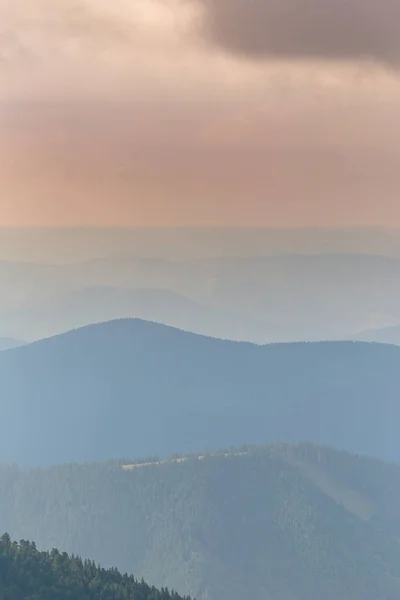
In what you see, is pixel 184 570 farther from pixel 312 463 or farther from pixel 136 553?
pixel 312 463

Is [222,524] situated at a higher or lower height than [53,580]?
higher

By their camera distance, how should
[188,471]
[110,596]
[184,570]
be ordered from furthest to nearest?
[188,471] → [184,570] → [110,596]

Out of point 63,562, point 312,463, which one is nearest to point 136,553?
point 312,463

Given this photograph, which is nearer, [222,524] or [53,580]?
[53,580]

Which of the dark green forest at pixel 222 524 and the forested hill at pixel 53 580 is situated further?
the dark green forest at pixel 222 524

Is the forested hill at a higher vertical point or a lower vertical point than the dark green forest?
lower
